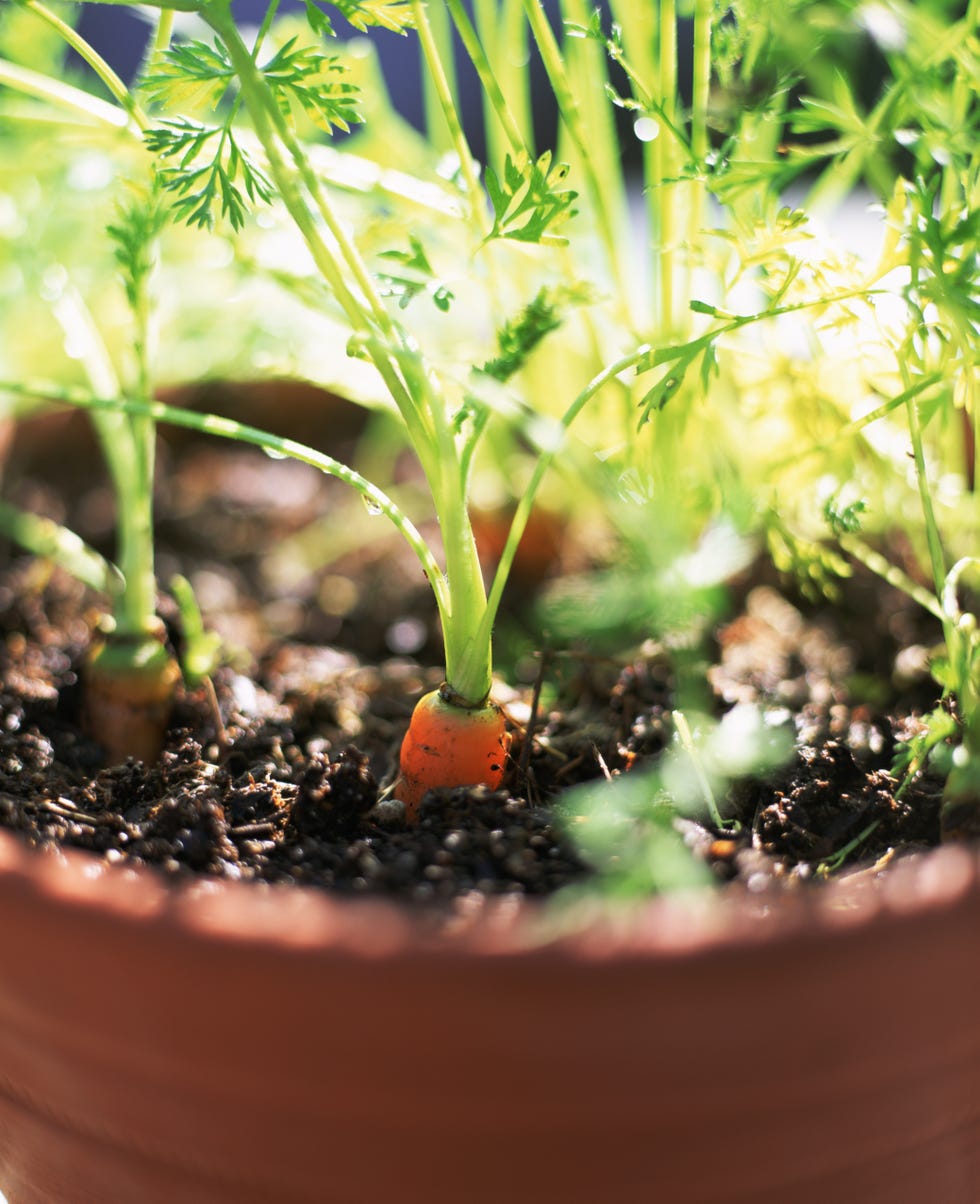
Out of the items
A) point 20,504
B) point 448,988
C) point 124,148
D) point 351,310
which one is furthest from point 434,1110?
point 20,504

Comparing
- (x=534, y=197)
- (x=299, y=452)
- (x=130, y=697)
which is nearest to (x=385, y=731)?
(x=130, y=697)

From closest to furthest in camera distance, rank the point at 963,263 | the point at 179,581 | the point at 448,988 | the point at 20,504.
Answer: the point at 448,988
the point at 963,263
the point at 179,581
the point at 20,504

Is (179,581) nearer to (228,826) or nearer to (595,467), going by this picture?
(228,826)

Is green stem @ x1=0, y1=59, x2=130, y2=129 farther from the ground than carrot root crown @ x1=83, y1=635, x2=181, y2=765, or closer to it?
farther from the ground

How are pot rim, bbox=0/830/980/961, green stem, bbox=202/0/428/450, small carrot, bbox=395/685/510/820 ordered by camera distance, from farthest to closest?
small carrot, bbox=395/685/510/820 → green stem, bbox=202/0/428/450 → pot rim, bbox=0/830/980/961

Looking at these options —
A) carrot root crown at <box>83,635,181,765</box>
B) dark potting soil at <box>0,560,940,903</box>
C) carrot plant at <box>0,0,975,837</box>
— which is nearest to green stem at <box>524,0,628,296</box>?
carrot plant at <box>0,0,975,837</box>

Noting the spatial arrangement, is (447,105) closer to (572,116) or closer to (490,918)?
(572,116)

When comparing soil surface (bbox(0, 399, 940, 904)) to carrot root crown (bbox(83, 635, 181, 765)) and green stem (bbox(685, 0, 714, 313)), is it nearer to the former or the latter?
carrot root crown (bbox(83, 635, 181, 765))

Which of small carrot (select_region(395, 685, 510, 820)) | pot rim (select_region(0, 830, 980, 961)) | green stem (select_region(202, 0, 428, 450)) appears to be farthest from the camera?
small carrot (select_region(395, 685, 510, 820))
